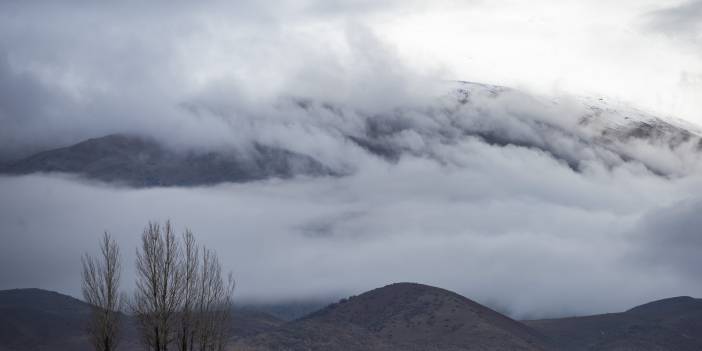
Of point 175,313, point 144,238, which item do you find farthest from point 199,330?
point 144,238

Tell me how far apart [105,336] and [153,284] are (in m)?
6.54

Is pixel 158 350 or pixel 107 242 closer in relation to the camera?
pixel 158 350

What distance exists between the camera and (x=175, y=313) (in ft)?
332

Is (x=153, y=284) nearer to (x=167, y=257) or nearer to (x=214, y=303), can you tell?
(x=167, y=257)

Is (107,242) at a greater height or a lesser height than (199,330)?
greater

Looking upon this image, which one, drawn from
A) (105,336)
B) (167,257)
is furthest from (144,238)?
(105,336)

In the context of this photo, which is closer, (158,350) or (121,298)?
(158,350)

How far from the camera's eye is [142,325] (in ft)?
327

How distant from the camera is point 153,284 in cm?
9900

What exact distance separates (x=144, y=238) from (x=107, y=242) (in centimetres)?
423

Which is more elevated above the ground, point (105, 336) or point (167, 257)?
point (167, 257)

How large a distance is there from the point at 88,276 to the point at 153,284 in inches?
289

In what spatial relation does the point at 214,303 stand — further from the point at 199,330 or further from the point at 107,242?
the point at 107,242

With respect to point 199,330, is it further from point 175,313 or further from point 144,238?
point 144,238
